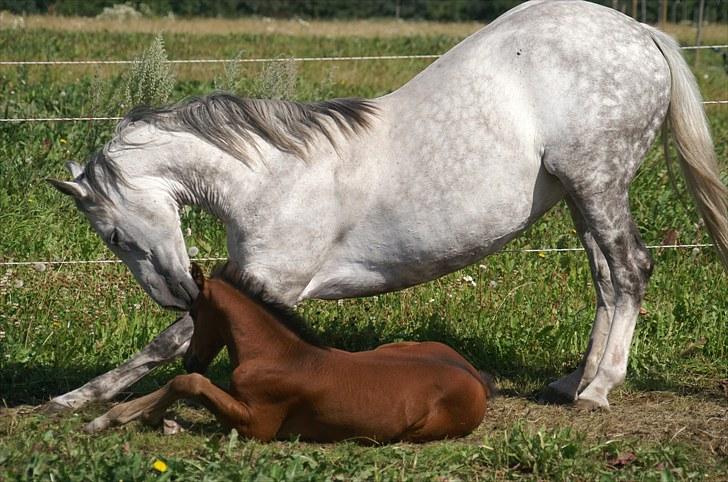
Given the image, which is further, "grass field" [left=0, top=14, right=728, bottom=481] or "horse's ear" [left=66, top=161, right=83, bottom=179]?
"horse's ear" [left=66, top=161, right=83, bottom=179]

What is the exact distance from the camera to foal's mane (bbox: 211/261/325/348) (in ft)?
15.6

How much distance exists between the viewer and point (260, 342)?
4707 millimetres

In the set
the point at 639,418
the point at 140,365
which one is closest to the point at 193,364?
the point at 140,365

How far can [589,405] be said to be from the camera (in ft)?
17.4

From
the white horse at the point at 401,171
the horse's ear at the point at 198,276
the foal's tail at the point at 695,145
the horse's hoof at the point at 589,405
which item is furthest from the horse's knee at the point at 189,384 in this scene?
the foal's tail at the point at 695,145

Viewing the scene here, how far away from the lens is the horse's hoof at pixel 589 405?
5.31 m

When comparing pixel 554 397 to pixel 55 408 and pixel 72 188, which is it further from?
pixel 72 188

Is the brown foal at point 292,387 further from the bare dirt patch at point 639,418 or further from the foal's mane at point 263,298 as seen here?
the bare dirt patch at point 639,418

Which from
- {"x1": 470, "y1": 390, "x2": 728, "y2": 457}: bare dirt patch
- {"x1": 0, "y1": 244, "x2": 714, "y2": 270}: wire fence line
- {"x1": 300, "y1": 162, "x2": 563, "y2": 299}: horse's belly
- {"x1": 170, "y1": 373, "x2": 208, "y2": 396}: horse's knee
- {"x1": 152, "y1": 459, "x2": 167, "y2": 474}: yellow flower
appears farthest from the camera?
{"x1": 0, "y1": 244, "x2": 714, "y2": 270}: wire fence line

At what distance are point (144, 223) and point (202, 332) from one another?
26.4 inches

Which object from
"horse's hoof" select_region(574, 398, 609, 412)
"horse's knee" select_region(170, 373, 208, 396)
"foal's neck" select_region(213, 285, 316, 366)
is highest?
"foal's neck" select_region(213, 285, 316, 366)

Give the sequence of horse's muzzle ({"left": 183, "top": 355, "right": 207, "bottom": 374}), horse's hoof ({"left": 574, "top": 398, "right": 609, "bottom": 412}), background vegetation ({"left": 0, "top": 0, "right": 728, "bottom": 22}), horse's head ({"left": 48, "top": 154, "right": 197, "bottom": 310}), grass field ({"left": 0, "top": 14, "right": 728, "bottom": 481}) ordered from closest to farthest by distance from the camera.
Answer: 1. grass field ({"left": 0, "top": 14, "right": 728, "bottom": 481})
2. horse's muzzle ({"left": 183, "top": 355, "right": 207, "bottom": 374})
3. horse's head ({"left": 48, "top": 154, "right": 197, "bottom": 310})
4. horse's hoof ({"left": 574, "top": 398, "right": 609, "bottom": 412})
5. background vegetation ({"left": 0, "top": 0, "right": 728, "bottom": 22})

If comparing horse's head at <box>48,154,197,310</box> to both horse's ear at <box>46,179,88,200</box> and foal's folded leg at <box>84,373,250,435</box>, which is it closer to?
horse's ear at <box>46,179,88,200</box>

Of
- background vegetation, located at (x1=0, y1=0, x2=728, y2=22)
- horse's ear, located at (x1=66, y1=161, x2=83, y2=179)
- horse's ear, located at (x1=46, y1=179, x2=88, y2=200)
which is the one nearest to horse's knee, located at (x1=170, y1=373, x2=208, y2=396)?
horse's ear, located at (x1=46, y1=179, x2=88, y2=200)
